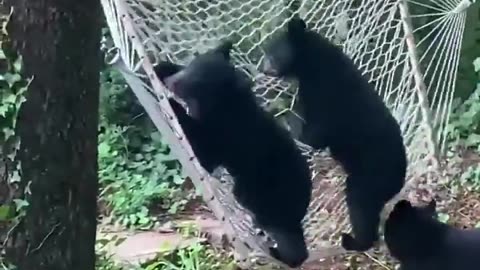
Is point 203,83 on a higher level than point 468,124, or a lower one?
higher

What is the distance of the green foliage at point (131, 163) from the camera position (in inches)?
140

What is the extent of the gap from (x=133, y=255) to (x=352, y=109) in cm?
94

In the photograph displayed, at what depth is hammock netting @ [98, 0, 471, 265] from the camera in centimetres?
231

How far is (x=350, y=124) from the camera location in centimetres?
252

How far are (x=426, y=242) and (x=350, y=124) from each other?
1.45 feet

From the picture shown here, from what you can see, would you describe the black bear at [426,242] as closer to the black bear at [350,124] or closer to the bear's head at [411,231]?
the bear's head at [411,231]

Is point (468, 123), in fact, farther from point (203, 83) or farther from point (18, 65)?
point (18, 65)

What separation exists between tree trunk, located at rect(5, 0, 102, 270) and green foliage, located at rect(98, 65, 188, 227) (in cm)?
174

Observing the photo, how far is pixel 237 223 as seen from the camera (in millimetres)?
2338

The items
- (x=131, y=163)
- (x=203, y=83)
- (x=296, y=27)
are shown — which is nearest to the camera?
(x=203, y=83)

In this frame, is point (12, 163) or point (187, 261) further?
point (187, 261)

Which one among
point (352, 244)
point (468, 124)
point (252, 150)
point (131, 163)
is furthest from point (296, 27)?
point (468, 124)

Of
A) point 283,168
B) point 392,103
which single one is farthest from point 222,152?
point 392,103

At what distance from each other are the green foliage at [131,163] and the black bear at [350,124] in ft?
3.47
